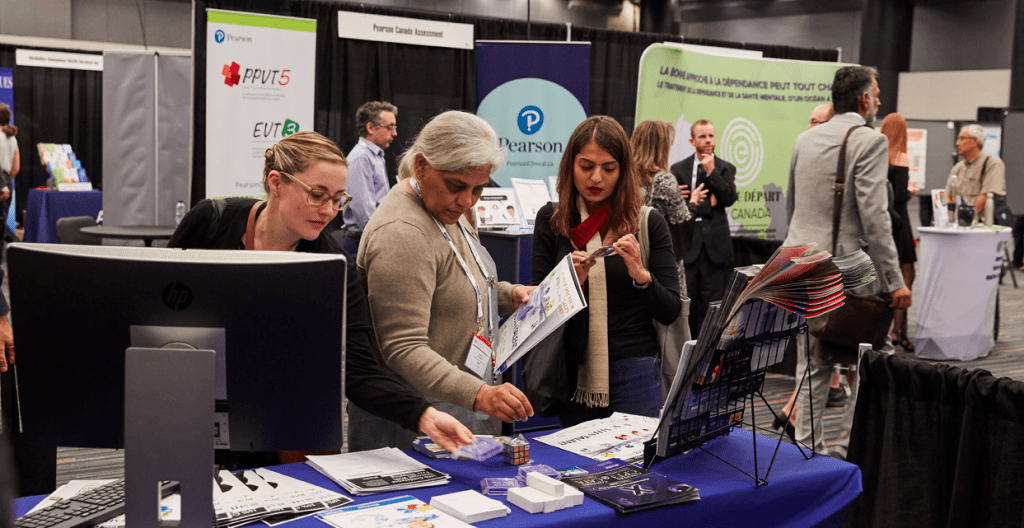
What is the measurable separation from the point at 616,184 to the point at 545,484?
108 centimetres

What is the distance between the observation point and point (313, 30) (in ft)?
17.7

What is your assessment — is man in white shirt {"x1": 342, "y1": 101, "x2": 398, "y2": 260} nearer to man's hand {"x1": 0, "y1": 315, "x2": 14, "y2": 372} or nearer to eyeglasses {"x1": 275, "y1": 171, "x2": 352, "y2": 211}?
man's hand {"x1": 0, "y1": 315, "x2": 14, "y2": 372}

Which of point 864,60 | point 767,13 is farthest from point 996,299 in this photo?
point 767,13

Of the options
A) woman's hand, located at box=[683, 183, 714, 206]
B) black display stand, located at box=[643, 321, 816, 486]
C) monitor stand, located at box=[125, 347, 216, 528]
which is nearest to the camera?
monitor stand, located at box=[125, 347, 216, 528]

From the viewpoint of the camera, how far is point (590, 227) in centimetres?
232

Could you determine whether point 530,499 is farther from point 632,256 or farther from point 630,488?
point 632,256

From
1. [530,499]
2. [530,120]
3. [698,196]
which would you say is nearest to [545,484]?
[530,499]

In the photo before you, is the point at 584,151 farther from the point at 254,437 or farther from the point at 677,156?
the point at 677,156

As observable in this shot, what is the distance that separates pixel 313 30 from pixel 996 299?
17.0 ft

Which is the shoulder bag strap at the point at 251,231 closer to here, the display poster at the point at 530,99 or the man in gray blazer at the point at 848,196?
the man in gray blazer at the point at 848,196

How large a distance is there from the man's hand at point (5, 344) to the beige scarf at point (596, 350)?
1548 millimetres

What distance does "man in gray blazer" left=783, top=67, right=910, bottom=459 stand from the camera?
3418 mm

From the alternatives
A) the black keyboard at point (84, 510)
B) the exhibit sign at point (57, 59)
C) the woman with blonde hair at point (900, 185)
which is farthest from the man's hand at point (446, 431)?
the exhibit sign at point (57, 59)

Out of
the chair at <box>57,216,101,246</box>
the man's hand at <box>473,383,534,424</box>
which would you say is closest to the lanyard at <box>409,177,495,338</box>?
the man's hand at <box>473,383,534,424</box>
